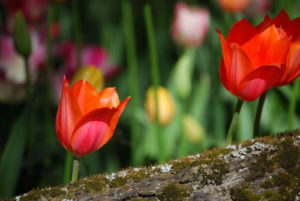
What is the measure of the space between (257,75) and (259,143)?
0.30 feet

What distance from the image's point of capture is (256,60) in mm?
754

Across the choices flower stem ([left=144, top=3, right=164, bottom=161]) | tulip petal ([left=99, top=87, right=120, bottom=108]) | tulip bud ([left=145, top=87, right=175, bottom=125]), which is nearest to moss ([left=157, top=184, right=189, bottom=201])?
tulip petal ([left=99, top=87, right=120, bottom=108])

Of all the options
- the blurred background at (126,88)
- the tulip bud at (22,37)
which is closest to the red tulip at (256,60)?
the blurred background at (126,88)

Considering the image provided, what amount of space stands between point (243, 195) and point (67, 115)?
0.69ft

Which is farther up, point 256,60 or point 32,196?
point 256,60

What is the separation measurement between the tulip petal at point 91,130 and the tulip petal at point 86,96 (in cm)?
2

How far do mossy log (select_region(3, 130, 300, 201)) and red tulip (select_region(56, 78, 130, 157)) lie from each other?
5 centimetres

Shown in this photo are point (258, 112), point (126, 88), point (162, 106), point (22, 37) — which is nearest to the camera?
point (258, 112)

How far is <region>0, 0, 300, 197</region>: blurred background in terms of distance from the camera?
1142 mm

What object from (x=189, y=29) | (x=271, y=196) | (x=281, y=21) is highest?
(x=189, y=29)

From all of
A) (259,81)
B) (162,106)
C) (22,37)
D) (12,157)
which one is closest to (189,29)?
(162,106)

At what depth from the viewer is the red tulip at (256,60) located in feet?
2.40

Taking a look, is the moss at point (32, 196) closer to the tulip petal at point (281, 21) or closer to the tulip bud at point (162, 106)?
the tulip petal at point (281, 21)

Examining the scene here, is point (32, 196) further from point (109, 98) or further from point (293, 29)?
point (293, 29)
